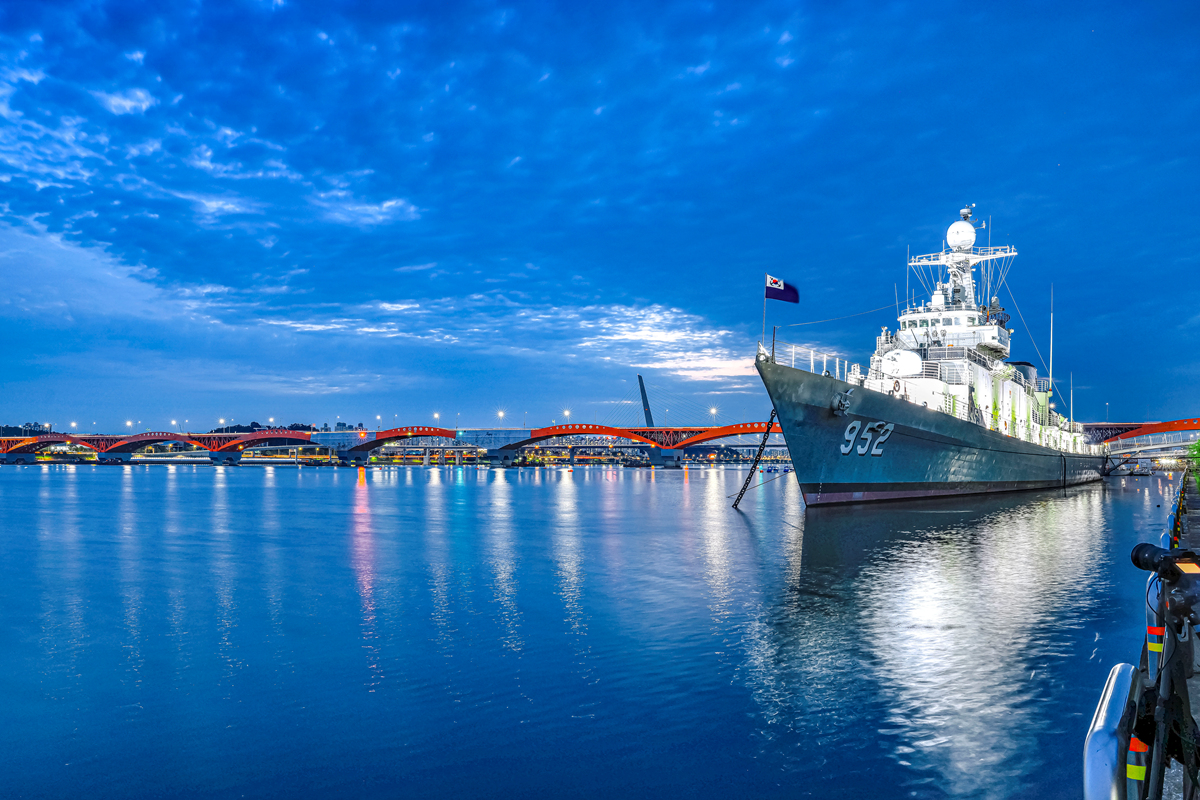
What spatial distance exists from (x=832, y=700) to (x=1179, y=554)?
5.74m

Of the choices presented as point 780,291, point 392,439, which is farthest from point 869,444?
point 392,439

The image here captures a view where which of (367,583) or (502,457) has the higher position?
(367,583)

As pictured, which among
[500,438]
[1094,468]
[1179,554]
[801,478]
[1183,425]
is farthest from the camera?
[500,438]

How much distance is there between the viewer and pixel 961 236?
49562mm

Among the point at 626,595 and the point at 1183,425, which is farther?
the point at 1183,425

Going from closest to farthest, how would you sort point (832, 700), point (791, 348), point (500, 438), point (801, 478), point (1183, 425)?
point (832, 700), point (791, 348), point (801, 478), point (1183, 425), point (500, 438)

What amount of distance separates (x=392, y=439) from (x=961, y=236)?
486 ft

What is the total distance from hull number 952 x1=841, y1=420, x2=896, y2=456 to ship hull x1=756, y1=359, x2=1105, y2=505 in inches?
2.2

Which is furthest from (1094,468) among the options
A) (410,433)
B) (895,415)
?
(410,433)

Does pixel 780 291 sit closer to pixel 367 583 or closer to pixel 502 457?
pixel 367 583

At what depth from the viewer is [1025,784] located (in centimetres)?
732

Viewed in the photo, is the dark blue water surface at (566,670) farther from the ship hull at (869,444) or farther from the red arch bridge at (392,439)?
the red arch bridge at (392,439)

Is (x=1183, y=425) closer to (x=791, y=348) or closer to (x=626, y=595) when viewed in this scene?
(x=791, y=348)

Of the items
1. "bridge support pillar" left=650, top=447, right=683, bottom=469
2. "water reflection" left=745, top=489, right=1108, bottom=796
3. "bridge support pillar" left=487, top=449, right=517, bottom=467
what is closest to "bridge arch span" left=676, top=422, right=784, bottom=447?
"bridge support pillar" left=650, top=447, right=683, bottom=469
